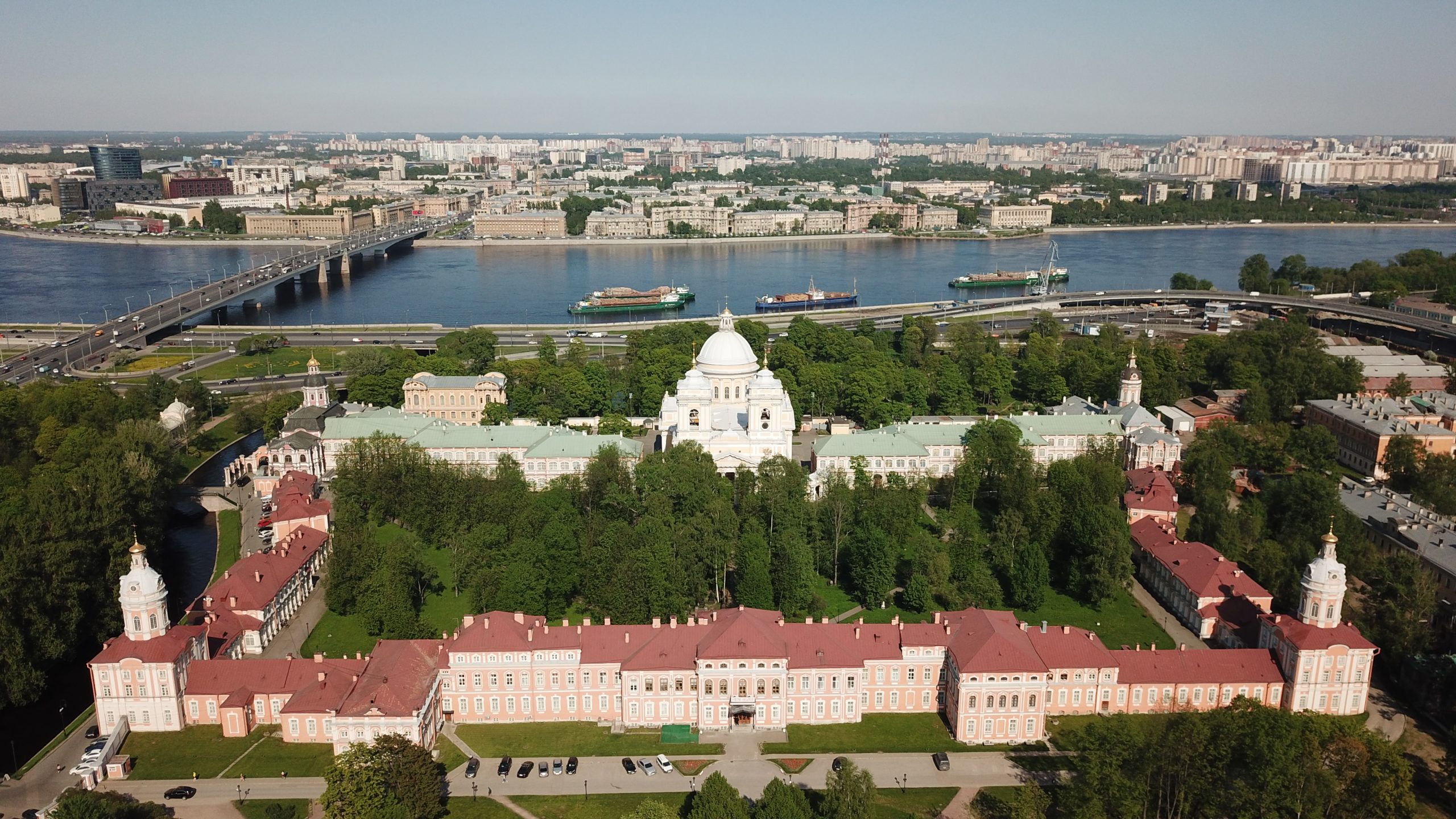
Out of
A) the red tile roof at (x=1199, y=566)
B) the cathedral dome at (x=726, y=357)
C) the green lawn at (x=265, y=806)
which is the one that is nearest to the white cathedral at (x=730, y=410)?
the cathedral dome at (x=726, y=357)

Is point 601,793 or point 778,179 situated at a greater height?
point 778,179

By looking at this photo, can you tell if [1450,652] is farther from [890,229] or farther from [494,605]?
[890,229]

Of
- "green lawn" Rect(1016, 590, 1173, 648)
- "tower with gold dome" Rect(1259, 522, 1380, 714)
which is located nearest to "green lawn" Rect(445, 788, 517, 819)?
"green lawn" Rect(1016, 590, 1173, 648)

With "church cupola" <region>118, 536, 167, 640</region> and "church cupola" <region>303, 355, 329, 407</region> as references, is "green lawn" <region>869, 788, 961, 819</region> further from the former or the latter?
"church cupola" <region>303, 355, 329, 407</region>

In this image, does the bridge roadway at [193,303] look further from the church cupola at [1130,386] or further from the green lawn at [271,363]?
the church cupola at [1130,386]

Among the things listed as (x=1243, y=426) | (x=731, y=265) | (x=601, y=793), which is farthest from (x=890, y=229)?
(x=601, y=793)

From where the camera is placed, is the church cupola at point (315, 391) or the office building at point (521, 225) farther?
the office building at point (521, 225)
